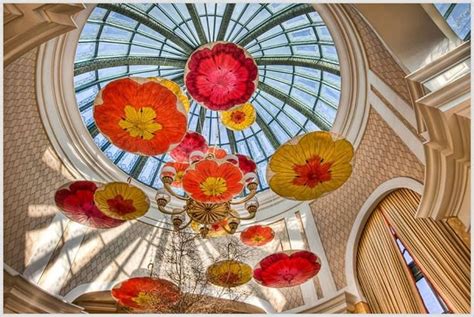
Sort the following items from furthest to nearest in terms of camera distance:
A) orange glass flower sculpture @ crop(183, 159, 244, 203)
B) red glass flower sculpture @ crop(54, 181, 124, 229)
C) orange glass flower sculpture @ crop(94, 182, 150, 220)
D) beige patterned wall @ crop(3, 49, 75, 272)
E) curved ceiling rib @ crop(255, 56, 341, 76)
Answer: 1. curved ceiling rib @ crop(255, 56, 341, 76)
2. beige patterned wall @ crop(3, 49, 75, 272)
3. red glass flower sculpture @ crop(54, 181, 124, 229)
4. orange glass flower sculpture @ crop(94, 182, 150, 220)
5. orange glass flower sculpture @ crop(183, 159, 244, 203)

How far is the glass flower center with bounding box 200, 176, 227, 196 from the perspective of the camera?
576 centimetres

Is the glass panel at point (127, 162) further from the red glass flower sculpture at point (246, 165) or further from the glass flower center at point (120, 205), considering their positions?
the red glass flower sculpture at point (246, 165)

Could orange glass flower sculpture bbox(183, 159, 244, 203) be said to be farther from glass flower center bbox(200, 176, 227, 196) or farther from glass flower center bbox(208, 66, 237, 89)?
glass flower center bbox(208, 66, 237, 89)

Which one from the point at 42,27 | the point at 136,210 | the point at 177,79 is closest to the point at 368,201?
the point at 136,210

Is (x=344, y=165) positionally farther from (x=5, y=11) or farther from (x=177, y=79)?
(x=177, y=79)

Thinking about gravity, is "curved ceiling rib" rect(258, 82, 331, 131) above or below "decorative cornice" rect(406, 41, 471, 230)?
above

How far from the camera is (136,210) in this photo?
21.5ft

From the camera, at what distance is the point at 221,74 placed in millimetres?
5652

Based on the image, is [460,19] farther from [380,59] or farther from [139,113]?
[139,113]

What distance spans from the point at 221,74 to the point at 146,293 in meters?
4.43

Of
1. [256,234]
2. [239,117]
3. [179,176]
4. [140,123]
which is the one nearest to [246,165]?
[239,117]

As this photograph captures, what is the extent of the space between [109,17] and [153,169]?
5.21 metres

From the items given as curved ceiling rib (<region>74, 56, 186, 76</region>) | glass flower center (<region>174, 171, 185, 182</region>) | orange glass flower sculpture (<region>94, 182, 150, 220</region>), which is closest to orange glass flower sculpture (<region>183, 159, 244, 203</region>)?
orange glass flower sculpture (<region>94, 182, 150, 220</region>)

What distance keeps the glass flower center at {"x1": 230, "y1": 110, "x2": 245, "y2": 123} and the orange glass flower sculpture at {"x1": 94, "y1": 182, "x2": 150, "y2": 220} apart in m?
2.59
